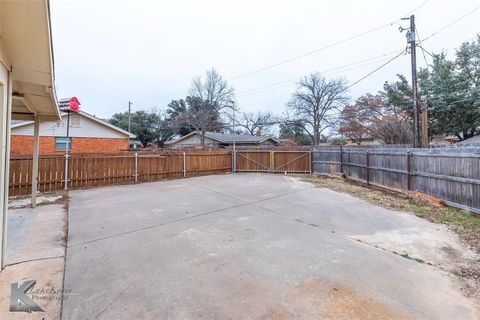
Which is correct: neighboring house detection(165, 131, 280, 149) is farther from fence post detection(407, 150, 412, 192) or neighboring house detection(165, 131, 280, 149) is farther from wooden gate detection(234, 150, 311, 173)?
fence post detection(407, 150, 412, 192)

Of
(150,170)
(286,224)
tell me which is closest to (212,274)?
(286,224)

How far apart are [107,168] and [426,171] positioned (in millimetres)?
10961

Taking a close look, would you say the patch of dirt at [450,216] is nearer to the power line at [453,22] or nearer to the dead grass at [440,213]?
the dead grass at [440,213]

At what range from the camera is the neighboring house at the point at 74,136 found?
45.0ft

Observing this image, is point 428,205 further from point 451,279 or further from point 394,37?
point 394,37

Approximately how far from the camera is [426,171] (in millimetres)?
6785

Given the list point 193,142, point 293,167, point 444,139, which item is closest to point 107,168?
point 293,167

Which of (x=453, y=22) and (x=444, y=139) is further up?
(x=453, y=22)

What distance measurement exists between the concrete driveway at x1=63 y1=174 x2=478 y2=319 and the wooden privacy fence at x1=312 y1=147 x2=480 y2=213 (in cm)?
177

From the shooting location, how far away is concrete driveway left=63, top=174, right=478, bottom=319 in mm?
2115

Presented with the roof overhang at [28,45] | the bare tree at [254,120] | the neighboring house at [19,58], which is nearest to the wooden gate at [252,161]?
the roof overhang at [28,45]
